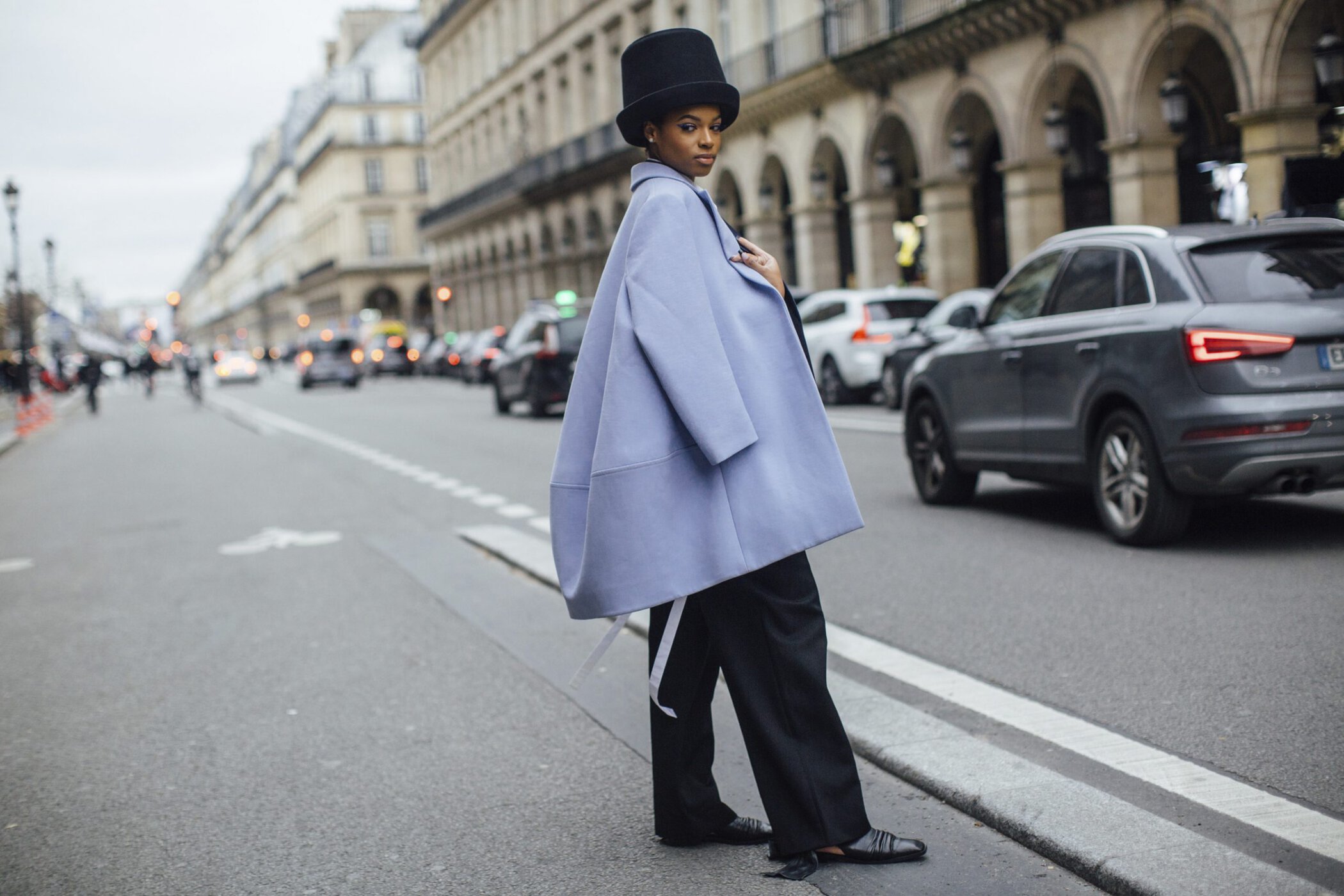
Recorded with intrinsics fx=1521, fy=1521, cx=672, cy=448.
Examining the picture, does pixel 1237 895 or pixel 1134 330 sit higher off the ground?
pixel 1134 330

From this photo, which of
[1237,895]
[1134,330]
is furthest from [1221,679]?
[1134,330]

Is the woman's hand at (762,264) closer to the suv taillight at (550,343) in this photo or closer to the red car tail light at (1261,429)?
the red car tail light at (1261,429)

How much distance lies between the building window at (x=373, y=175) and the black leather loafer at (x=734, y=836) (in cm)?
10075

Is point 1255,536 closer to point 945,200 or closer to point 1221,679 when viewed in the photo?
point 1221,679

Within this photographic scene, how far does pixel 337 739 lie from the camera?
17.0ft

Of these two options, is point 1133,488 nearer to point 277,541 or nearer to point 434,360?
point 277,541

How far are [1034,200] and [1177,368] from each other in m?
19.2

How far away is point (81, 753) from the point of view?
516 cm

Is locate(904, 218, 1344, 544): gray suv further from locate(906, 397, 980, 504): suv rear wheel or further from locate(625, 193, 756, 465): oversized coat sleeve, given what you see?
locate(625, 193, 756, 465): oversized coat sleeve

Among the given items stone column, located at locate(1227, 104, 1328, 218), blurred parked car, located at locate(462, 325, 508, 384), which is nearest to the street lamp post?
blurred parked car, located at locate(462, 325, 508, 384)

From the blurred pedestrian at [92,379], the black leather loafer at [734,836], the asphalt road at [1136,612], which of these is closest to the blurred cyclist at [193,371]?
the blurred pedestrian at [92,379]

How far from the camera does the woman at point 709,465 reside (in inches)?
132

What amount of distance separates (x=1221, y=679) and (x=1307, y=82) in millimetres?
16466

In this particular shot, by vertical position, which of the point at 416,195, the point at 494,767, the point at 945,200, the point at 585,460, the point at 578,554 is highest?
the point at 416,195
